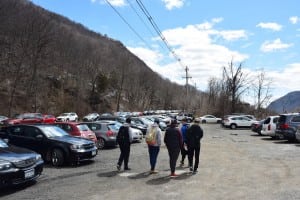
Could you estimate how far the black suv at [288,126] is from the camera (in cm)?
2602

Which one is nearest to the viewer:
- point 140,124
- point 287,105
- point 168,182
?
point 168,182

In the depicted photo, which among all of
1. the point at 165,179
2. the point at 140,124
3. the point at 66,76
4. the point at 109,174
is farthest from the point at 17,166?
the point at 66,76

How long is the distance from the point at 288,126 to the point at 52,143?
16736 millimetres

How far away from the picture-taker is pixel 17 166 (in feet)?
33.8

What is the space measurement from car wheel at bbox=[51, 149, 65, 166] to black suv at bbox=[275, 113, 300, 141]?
16.2 metres

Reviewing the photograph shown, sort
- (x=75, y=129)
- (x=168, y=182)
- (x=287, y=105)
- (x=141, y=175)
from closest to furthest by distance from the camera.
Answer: (x=168, y=182)
(x=141, y=175)
(x=75, y=129)
(x=287, y=105)

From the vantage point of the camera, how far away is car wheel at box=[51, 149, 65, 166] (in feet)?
48.8

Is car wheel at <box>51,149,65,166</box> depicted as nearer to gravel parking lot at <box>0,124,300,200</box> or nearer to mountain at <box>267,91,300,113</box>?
gravel parking lot at <box>0,124,300,200</box>

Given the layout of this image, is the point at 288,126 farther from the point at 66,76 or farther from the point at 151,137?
the point at 66,76

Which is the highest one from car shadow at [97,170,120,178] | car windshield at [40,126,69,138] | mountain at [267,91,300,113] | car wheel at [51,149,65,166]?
mountain at [267,91,300,113]

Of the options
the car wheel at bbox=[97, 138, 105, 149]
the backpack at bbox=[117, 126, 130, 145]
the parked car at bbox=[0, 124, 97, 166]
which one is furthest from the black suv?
the backpack at bbox=[117, 126, 130, 145]

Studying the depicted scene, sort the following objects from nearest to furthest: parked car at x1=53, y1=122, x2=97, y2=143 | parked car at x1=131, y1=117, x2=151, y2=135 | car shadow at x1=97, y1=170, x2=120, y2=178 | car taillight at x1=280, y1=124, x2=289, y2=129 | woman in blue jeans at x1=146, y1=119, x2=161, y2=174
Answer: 1. car shadow at x1=97, y1=170, x2=120, y2=178
2. woman in blue jeans at x1=146, y1=119, x2=161, y2=174
3. parked car at x1=53, y1=122, x2=97, y2=143
4. car taillight at x1=280, y1=124, x2=289, y2=129
5. parked car at x1=131, y1=117, x2=151, y2=135

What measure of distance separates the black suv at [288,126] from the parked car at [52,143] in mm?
14931

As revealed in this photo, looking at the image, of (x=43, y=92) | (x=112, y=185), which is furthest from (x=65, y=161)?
(x=43, y=92)
